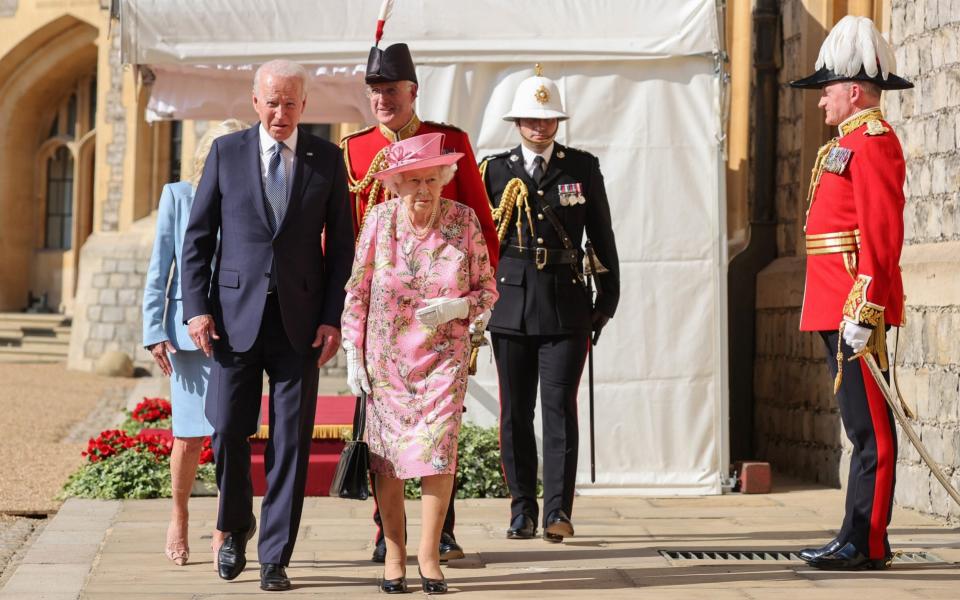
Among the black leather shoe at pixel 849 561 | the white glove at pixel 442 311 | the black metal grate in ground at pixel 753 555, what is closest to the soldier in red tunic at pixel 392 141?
the white glove at pixel 442 311

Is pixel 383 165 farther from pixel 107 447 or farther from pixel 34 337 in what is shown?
pixel 34 337

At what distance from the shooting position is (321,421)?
28.9 ft

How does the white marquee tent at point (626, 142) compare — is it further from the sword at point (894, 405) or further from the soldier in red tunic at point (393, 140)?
the sword at point (894, 405)

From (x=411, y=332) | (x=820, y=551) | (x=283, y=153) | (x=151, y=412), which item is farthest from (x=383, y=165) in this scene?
(x=151, y=412)

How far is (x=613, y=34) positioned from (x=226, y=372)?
139 inches

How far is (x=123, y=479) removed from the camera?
8.02 m

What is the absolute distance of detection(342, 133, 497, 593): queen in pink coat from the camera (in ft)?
17.4

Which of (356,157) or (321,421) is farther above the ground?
(356,157)

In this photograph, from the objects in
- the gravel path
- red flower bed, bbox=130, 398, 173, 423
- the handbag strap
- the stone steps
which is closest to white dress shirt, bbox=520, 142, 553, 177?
the handbag strap

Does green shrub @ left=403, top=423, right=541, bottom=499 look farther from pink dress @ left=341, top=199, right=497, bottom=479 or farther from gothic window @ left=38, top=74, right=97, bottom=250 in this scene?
gothic window @ left=38, top=74, right=97, bottom=250

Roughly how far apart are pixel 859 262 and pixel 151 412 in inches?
243

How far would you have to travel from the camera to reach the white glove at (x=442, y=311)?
5.31m

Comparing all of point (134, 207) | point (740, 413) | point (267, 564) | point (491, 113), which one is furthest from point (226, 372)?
point (134, 207)

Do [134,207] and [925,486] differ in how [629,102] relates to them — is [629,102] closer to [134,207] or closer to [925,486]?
[925,486]
